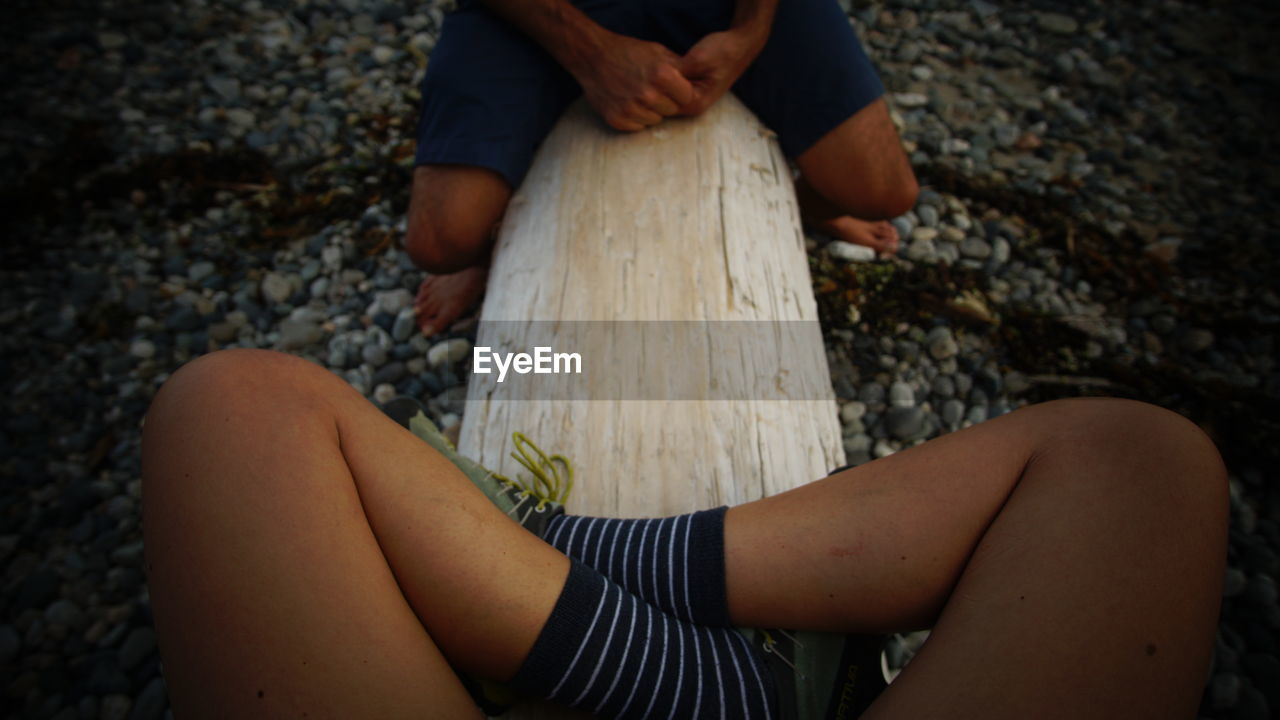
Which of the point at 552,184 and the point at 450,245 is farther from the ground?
the point at 552,184

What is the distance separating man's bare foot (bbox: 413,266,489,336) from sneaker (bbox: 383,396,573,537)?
3.76ft

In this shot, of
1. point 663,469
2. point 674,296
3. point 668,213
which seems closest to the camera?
point 663,469

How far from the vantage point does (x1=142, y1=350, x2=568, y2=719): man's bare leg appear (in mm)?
891

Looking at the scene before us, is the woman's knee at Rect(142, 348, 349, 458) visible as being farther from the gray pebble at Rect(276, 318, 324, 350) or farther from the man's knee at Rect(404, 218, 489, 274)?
the gray pebble at Rect(276, 318, 324, 350)

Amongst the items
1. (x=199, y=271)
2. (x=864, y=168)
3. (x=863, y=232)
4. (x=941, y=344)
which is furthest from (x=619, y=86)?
(x=199, y=271)

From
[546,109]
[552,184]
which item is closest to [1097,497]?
[552,184]

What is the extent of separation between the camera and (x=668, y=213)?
1.88 metres

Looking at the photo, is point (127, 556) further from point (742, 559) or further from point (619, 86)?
point (619, 86)

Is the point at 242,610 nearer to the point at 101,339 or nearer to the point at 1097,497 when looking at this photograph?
the point at 1097,497

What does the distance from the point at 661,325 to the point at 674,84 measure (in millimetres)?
841

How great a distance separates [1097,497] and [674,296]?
1055 millimetres

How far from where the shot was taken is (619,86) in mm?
1996

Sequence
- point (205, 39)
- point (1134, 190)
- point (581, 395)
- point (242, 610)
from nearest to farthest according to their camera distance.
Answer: point (242, 610) < point (581, 395) < point (1134, 190) < point (205, 39)

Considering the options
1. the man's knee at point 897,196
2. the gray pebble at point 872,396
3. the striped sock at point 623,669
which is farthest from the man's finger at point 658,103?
the striped sock at point 623,669
